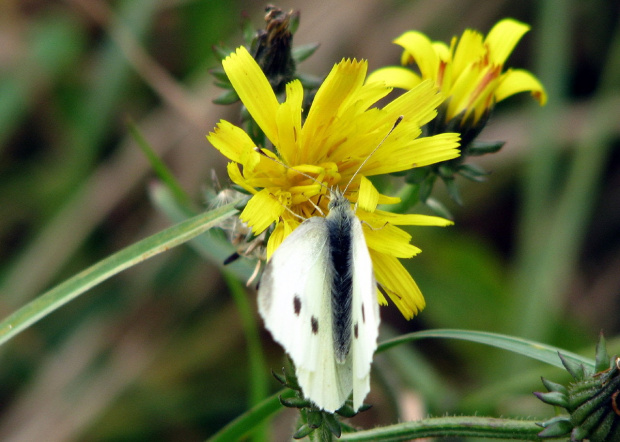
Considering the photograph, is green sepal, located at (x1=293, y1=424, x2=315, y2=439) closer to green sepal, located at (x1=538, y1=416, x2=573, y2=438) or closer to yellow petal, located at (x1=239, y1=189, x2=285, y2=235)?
yellow petal, located at (x1=239, y1=189, x2=285, y2=235)

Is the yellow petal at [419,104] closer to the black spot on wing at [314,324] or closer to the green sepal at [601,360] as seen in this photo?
the black spot on wing at [314,324]

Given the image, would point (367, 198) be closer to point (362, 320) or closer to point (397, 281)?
point (397, 281)

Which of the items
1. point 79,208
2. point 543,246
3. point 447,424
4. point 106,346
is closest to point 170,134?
point 79,208

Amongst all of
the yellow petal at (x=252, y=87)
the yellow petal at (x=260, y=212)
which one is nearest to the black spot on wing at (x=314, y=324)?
the yellow petal at (x=260, y=212)

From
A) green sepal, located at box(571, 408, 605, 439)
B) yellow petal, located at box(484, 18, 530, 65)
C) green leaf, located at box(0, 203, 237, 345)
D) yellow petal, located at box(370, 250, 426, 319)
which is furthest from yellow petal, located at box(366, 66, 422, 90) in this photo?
green sepal, located at box(571, 408, 605, 439)

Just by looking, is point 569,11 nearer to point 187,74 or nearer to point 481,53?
point 481,53

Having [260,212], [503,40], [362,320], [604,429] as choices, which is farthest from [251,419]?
[503,40]
